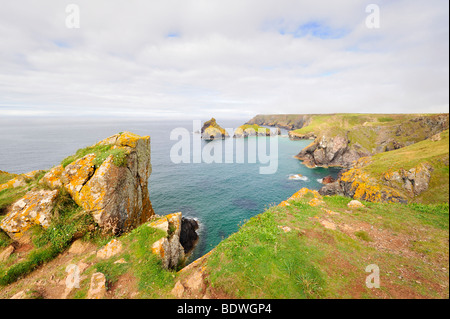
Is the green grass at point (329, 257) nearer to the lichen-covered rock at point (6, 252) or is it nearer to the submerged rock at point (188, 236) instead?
the submerged rock at point (188, 236)

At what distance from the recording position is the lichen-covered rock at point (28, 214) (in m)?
14.5

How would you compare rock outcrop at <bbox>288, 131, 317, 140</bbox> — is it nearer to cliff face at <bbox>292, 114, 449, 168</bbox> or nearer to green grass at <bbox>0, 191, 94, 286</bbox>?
cliff face at <bbox>292, 114, 449, 168</bbox>

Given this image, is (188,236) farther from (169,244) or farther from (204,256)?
(204,256)

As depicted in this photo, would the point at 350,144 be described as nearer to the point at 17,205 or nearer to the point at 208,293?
the point at 208,293

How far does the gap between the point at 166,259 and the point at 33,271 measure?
32.1 ft

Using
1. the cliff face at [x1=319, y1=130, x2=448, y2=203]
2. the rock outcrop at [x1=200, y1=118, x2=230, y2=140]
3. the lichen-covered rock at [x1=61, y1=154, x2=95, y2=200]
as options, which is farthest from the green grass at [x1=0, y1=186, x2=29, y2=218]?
the rock outcrop at [x1=200, y1=118, x2=230, y2=140]

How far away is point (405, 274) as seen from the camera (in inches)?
389

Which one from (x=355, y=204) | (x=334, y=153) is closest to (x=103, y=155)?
(x=355, y=204)

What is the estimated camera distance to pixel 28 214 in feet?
49.0

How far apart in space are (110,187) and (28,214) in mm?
6425

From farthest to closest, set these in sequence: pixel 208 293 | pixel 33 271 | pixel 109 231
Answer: pixel 109 231, pixel 33 271, pixel 208 293

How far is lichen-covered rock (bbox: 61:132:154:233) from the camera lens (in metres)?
16.4

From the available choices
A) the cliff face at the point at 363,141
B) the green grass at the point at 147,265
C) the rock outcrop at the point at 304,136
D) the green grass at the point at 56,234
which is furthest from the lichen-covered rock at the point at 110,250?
the rock outcrop at the point at 304,136
